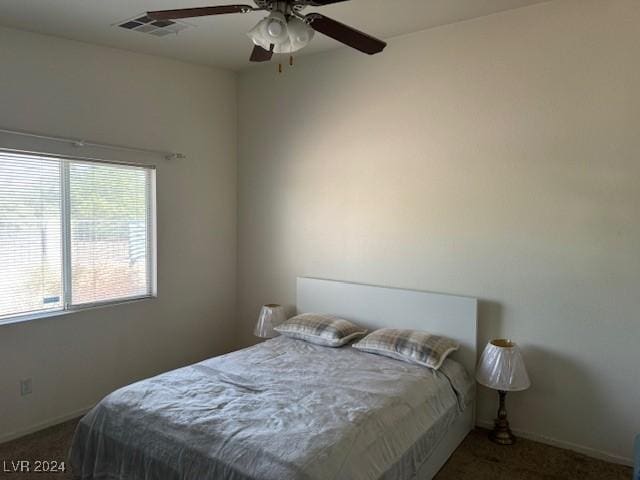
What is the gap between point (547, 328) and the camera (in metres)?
3.00

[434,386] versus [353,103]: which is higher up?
[353,103]

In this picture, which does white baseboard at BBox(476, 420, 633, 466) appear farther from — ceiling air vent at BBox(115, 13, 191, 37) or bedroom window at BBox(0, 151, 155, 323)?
ceiling air vent at BBox(115, 13, 191, 37)

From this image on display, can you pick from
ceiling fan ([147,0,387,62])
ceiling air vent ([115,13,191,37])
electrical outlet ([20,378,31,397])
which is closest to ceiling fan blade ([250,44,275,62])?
ceiling fan ([147,0,387,62])

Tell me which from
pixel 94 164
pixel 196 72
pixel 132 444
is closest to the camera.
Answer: pixel 132 444

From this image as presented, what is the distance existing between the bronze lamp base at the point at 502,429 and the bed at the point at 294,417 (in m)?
0.19

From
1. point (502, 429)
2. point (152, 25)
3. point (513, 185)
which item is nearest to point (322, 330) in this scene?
point (502, 429)

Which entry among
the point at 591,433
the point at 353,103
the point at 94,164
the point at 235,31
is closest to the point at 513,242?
the point at 591,433

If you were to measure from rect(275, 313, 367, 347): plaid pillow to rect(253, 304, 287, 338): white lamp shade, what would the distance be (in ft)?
0.83

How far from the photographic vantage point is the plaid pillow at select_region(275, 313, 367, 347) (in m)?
3.41

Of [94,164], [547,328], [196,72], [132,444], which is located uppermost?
[196,72]

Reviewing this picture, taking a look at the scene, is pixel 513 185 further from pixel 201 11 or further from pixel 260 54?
pixel 201 11

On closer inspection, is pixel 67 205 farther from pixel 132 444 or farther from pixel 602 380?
pixel 602 380

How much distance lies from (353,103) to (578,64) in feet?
5.31

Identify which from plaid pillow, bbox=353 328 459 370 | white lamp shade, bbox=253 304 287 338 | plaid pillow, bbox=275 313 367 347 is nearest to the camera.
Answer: plaid pillow, bbox=353 328 459 370
